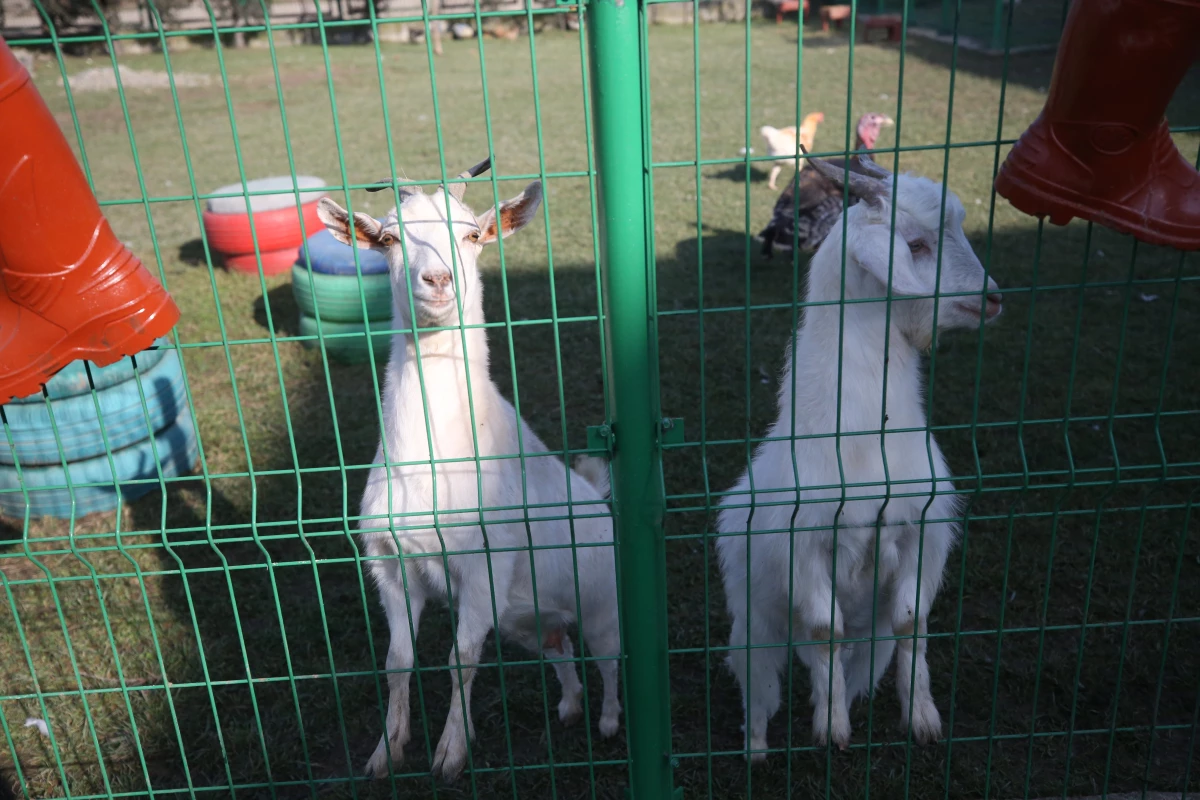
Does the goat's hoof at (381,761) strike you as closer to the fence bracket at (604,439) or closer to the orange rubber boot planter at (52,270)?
the fence bracket at (604,439)

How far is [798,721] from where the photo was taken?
368cm

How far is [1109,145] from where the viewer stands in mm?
2244

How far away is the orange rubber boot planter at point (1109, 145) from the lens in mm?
2145

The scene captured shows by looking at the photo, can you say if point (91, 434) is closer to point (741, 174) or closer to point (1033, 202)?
point (1033, 202)

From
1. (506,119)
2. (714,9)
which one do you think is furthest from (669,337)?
(714,9)

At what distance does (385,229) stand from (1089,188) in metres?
1.96

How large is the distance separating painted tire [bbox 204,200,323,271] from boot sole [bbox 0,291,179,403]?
594 cm

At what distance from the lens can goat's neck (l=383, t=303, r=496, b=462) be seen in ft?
10.4

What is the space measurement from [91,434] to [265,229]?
139 inches

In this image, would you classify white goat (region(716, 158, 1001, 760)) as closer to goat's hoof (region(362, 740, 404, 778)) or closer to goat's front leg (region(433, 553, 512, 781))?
Answer: goat's front leg (region(433, 553, 512, 781))

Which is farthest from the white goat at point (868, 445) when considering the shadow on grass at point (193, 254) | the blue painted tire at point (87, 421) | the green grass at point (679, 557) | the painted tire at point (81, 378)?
the shadow on grass at point (193, 254)

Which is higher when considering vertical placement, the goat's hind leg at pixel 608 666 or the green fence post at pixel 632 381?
the green fence post at pixel 632 381

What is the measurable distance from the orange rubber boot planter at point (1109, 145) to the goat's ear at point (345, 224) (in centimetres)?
180

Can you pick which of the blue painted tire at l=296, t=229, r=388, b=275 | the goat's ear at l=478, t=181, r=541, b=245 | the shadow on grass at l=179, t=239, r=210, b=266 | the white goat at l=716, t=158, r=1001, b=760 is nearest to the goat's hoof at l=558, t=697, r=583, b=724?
the white goat at l=716, t=158, r=1001, b=760
